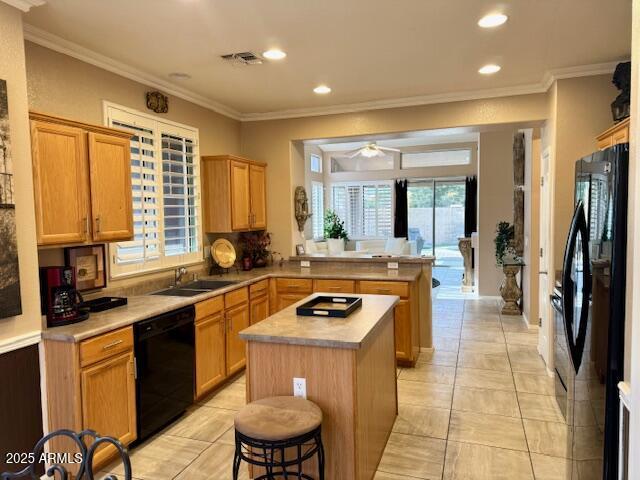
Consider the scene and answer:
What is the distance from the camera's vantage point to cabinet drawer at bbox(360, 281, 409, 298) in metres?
4.25

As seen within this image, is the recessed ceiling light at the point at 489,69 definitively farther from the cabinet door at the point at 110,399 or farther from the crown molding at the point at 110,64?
the cabinet door at the point at 110,399

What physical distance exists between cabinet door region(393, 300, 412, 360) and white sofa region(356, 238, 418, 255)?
4986mm

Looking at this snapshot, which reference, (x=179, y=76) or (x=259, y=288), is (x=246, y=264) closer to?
(x=259, y=288)

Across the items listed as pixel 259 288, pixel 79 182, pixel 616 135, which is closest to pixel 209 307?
pixel 259 288

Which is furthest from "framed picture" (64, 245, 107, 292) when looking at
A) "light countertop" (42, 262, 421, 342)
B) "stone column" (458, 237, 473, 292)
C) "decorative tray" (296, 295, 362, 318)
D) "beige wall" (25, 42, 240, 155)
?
"stone column" (458, 237, 473, 292)

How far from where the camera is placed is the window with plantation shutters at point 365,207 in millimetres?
11031

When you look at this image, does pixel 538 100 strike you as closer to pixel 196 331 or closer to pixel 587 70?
pixel 587 70

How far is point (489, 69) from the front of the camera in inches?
149

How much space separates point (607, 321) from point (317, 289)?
9.90 ft

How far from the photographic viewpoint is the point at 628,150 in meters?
1.76

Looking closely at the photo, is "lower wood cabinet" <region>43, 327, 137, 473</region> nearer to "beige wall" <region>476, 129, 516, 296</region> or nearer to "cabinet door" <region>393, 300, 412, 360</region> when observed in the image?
"cabinet door" <region>393, 300, 412, 360</region>

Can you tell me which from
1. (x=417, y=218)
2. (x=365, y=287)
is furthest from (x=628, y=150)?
(x=417, y=218)

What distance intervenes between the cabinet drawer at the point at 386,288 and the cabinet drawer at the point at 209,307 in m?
1.42

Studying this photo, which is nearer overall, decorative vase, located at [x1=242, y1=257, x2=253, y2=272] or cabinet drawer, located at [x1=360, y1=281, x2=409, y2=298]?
cabinet drawer, located at [x1=360, y1=281, x2=409, y2=298]
